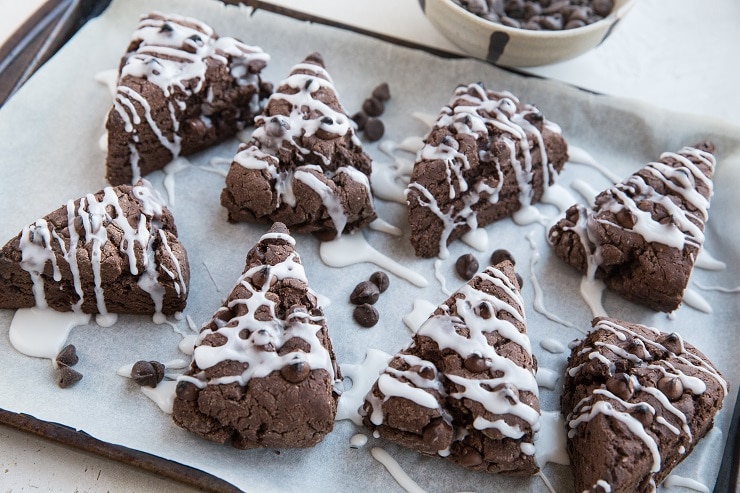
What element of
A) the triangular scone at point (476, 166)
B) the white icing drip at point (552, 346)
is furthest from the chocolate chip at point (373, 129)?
the white icing drip at point (552, 346)

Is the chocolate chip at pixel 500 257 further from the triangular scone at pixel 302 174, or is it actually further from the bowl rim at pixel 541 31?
the bowl rim at pixel 541 31

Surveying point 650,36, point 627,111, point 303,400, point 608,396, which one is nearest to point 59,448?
point 303,400

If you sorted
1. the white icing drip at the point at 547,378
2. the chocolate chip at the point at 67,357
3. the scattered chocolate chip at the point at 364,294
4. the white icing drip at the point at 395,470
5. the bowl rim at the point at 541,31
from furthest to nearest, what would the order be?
the bowl rim at the point at 541,31, the scattered chocolate chip at the point at 364,294, the white icing drip at the point at 547,378, the chocolate chip at the point at 67,357, the white icing drip at the point at 395,470

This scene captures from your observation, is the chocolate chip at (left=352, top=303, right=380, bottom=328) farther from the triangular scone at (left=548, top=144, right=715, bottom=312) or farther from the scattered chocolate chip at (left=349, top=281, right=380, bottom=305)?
the triangular scone at (left=548, top=144, right=715, bottom=312)

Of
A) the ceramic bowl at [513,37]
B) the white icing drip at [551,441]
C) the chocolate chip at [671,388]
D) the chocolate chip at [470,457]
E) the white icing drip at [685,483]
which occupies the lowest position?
the white icing drip at [551,441]

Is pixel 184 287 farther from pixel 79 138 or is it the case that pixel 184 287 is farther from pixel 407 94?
pixel 407 94

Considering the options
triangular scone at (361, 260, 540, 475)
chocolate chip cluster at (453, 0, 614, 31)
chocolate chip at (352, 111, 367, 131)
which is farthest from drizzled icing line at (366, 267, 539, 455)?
chocolate chip cluster at (453, 0, 614, 31)

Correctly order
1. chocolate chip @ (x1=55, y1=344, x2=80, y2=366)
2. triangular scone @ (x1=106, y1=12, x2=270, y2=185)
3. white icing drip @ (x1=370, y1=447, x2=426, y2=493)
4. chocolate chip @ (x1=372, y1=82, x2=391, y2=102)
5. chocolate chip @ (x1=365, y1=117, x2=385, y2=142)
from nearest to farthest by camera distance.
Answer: white icing drip @ (x1=370, y1=447, x2=426, y2=493), chocolate chip @ (x1=55, y1=344, x2=80, y2=366), triangular scone @ (x1=106, y1=12, x2=270, y2=185), chocolate chip @ (x1=365, y1=117, x2=385, y2=142), chocolate chip @ (x1=372, y1=82, x2=391, y2=102)
